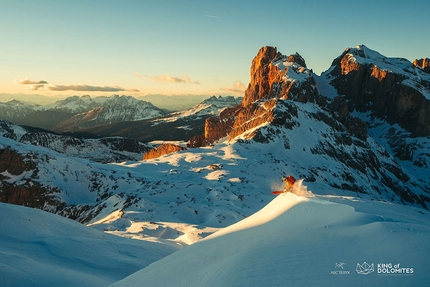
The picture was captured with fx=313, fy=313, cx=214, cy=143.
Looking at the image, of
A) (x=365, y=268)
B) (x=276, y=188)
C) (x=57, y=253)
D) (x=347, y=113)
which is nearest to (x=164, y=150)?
(x=276, y=188)

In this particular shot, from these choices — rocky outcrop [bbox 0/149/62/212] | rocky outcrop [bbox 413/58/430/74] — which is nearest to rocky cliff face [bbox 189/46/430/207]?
rocky outcrop [bbox 413/58/430/74]

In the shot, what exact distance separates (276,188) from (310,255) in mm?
52826

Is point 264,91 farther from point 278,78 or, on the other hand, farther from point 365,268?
point 365,268

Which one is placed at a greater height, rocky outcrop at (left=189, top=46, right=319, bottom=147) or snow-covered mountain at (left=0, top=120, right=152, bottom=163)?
rocky outcrop at (left=189, top=46, right=319, bottom=147)

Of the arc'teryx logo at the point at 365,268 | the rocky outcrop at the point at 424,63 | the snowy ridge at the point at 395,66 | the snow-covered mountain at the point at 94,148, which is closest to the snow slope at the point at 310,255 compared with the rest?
the arc'teryx logo at the point at 365,268

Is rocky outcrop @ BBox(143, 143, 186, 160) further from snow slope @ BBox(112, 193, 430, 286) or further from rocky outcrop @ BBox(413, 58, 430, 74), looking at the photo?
rocky outcrop @ BBox(413, 58, 430, 74)

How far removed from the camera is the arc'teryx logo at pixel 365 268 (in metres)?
6.82

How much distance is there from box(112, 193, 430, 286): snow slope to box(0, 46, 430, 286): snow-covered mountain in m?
0.04

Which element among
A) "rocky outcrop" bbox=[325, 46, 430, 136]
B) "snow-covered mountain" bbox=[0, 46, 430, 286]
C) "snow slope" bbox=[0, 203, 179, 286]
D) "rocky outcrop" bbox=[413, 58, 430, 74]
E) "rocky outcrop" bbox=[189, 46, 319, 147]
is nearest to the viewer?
"snow-covered mountain" bbox=[0, 46, 430, 286]

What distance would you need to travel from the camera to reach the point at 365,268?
6.95 metres

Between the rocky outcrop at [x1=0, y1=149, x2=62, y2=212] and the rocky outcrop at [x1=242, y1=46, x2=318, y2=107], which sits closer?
the rocky outcrop at [x1=0, y1=149, x2=62, y2=212]

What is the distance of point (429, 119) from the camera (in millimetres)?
130875

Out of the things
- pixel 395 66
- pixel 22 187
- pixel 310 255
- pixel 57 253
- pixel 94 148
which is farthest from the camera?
pixel 94 148

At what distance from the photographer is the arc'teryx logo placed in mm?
6821
